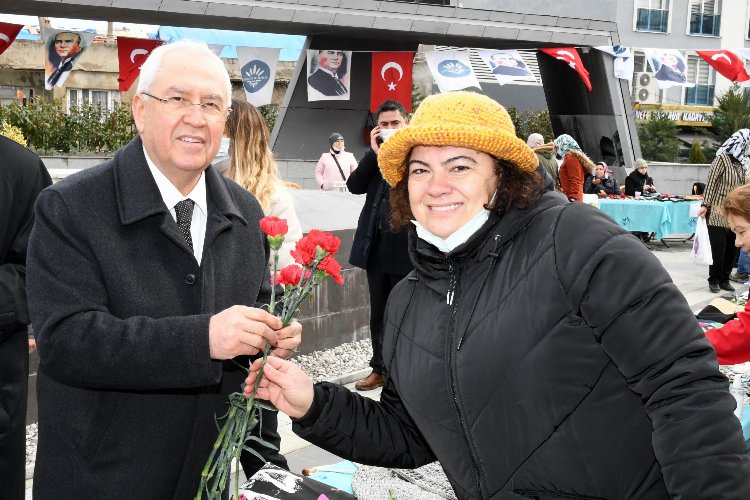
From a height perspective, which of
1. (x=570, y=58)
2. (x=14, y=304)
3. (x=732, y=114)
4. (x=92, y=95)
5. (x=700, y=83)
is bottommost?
(x=14, y=304)

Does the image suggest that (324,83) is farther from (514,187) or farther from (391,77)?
(514,187)

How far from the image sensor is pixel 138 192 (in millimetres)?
2318

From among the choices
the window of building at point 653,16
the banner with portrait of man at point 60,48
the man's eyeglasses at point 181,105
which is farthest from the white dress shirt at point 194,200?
the window of building at point 653,16

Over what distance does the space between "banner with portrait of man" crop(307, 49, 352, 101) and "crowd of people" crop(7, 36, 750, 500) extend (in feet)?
61.9

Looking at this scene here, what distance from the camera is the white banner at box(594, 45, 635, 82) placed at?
2116 cm

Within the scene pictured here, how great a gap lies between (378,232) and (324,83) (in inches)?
617

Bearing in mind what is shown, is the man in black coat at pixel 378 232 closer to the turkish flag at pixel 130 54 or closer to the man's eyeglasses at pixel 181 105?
the man's eyeglasses at pixel 181 105

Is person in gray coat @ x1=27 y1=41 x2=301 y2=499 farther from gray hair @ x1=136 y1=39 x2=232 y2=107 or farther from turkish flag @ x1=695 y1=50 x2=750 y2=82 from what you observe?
turkish flag @ x1=695 y1=50 x2=750 y2=82

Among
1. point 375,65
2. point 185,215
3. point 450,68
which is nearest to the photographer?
point 185,215

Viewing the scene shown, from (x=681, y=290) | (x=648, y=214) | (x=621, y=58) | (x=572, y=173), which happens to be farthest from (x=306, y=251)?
(x=621, y=58)

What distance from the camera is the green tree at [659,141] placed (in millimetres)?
35094

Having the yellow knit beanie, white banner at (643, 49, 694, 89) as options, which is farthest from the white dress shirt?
white banner at (643, 49, 694, 89)

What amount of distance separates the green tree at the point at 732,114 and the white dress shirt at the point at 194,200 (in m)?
36.8

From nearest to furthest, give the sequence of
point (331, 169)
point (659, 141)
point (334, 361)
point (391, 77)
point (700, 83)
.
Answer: point (334, 361) → point (331, 169) → point (391, 77) → point (659, 141) → point (700, 83)
